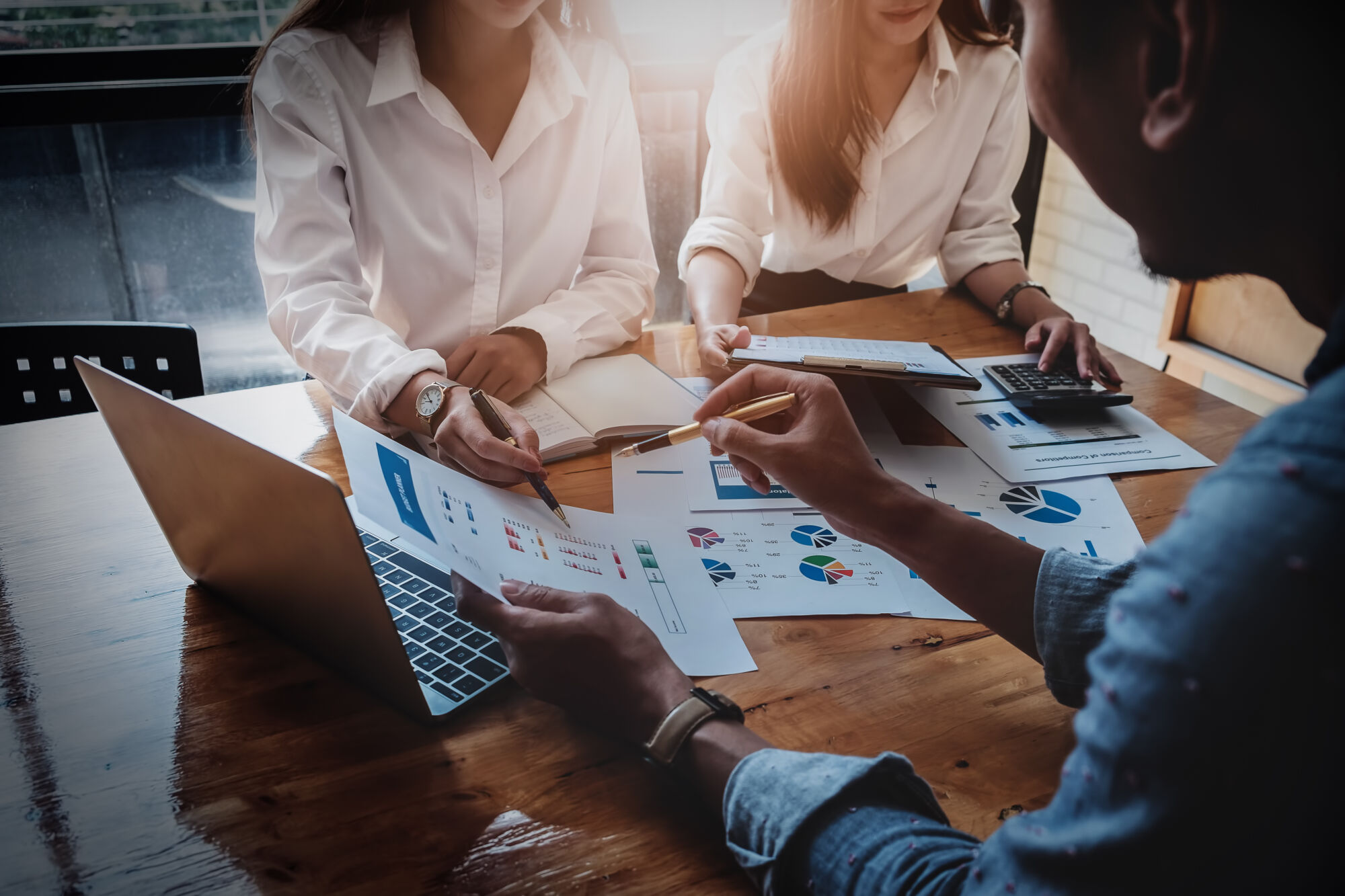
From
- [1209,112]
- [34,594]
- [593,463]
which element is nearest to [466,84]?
[593,463]

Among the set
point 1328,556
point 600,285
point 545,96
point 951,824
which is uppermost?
point 545,96

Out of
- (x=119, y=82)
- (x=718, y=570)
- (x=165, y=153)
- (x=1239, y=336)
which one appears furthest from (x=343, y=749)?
(x=1239, y=336)

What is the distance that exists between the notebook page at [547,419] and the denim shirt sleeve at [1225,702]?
0.74 m

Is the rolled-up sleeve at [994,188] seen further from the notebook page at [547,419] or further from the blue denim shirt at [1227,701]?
the blue denim shirt at [1227,701]

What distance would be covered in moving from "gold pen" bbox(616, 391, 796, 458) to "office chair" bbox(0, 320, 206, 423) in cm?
73

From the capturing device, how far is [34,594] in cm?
81

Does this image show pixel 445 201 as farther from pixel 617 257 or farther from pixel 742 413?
pixel 742 413

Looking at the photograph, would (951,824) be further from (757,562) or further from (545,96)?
(545,96)

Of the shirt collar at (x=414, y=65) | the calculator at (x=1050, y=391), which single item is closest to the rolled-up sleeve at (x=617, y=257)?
the shirt collar at (x=414, y=65)

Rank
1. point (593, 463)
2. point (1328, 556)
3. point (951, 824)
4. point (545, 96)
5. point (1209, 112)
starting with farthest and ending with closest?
point (545, 96), point (593, 463), point (951, 824), point (1209, 112), point (1328, 556)

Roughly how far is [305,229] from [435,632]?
0.73m

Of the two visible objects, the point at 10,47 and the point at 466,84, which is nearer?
the point at 466,84

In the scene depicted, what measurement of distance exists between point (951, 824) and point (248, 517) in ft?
1.85

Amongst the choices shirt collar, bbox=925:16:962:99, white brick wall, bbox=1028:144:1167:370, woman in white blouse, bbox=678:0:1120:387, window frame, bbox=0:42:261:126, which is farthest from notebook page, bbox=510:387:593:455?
white brick wall, bbox=1028:144:1167:370
